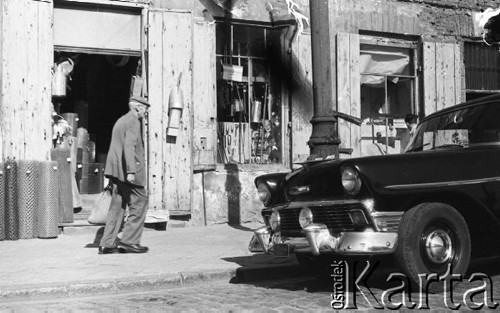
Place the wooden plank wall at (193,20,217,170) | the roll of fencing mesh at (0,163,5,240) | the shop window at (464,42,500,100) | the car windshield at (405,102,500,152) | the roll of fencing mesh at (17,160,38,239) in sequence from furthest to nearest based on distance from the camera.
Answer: the shop window at (464,42,500,100)
the wooden plank wall at (193,20,217,170)
the roll of fencing mesh at (17,160,38,239)
the roll of fencing mesh at (0,163,5,240)
the car windshield at (405,102,500,152)

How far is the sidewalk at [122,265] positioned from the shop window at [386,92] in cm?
439

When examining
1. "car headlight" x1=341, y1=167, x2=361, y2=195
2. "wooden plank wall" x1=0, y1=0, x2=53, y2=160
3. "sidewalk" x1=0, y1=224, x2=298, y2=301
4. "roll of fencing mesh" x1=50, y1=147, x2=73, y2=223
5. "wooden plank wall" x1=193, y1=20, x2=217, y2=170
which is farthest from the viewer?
"wooden plank wall" x1=193, y1=20, x2=217, y2=170

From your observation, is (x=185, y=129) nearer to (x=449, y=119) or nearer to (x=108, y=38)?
(x=108, y=38)

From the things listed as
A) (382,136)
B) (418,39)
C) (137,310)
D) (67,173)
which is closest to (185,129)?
(67,173)

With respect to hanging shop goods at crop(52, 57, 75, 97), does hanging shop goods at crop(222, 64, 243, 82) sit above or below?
above

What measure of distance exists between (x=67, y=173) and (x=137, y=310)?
18.0 feet

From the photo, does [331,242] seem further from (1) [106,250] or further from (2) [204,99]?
(2) [204,99]

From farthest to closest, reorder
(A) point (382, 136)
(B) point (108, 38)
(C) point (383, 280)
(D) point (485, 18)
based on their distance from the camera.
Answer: (D) point (485, 18), (A) point (382, 136), (B) point (108, 38), (C) point (383, 280)

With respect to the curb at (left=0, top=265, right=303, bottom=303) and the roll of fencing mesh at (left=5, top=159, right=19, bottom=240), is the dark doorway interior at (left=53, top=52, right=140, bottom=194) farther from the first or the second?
the curb at (left=0, top=265, right=303, bottom=303)

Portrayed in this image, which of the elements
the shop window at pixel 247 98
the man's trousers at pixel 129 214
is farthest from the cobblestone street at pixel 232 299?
the shop window at pixel 247 98

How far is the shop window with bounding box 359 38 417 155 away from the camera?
13.7 metres

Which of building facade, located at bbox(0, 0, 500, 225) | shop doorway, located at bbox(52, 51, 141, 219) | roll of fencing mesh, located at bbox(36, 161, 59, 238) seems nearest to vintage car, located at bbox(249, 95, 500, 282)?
building facade, located at bbox(0, 0, 500, 225)

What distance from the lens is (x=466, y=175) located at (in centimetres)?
646

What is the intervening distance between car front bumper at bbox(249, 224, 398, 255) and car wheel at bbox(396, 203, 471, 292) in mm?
132
